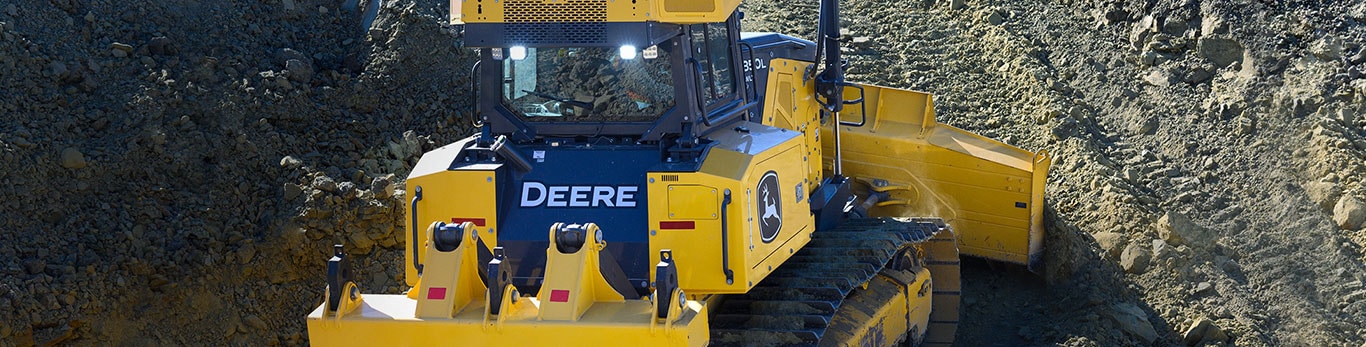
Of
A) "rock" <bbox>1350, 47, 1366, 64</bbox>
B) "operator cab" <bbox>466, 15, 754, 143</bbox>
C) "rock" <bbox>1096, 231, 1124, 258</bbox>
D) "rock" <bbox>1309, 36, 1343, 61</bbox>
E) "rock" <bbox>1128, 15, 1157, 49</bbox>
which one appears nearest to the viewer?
"operator cab" <bbox>466, 15, 754, 143</bbox>

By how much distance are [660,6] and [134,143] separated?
5102 mm

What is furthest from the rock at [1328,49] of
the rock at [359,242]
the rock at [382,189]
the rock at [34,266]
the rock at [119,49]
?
the rock at [34,266]

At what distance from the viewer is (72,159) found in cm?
985

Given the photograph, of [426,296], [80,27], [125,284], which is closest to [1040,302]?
[426,296]

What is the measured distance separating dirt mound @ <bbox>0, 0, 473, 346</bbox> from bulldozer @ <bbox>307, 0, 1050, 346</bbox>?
3109mm

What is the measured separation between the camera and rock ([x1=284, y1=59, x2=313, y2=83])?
11062 millimetres

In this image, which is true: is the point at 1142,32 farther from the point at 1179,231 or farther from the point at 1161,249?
the point at 1161,249

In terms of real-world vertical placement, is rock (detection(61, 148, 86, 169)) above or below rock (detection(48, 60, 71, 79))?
below

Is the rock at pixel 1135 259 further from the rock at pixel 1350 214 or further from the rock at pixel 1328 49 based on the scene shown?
the rock at pixel 1328 49

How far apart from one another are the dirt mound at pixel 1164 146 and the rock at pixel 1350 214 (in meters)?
0.02

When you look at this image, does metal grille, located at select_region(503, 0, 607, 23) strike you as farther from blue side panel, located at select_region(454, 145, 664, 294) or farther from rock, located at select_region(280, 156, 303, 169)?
rock, located at select_region(280, 156, 303, 169)

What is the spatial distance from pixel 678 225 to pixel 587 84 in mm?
866

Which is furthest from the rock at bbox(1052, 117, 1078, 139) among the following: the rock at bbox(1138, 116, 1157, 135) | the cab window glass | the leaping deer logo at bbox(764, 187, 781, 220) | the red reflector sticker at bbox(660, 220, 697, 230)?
the red reflector sticker at bbox(660, 220, 697, 230)

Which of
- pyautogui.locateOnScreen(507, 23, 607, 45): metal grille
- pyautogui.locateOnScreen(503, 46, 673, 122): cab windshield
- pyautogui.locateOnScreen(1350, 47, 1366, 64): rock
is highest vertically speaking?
pyautogui.locateOnScreen(507, 23, 607, 45): metal grille
